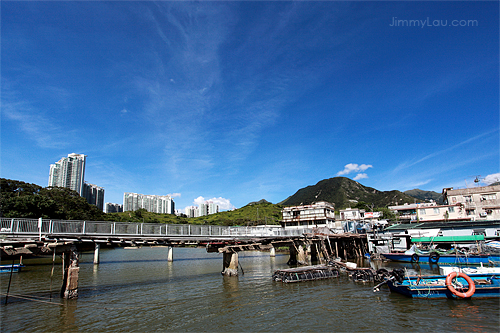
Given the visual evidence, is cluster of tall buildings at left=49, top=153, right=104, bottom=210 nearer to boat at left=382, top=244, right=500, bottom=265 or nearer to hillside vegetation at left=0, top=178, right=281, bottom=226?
hillside vegetation at left=0, top=178, right=281, bottom=226

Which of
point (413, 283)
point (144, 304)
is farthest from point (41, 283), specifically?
point (413, 283)

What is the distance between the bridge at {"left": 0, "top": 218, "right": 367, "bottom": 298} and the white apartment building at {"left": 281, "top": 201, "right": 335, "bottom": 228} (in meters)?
31.1

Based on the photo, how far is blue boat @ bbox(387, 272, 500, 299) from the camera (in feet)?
60.2

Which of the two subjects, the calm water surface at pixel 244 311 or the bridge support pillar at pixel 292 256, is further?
the bridge support pillar at pixel 292 256

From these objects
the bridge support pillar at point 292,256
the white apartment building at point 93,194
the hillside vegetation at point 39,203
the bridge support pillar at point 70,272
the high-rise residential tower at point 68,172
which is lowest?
the bridge support pillar at point 292,256

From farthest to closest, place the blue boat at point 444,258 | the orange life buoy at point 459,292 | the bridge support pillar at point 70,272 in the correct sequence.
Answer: the blue boat at point 444,258 < the bridge support pillar at point 70,272 < the orange life buoy at point 459,292

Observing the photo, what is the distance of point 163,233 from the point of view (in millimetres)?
27500

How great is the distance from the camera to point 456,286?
18641 millimetres

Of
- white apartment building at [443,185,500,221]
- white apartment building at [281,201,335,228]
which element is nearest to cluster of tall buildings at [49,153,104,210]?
white apartment building at [281,201,335,228]

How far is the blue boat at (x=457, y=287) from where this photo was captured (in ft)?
60.2

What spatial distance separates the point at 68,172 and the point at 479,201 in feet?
551

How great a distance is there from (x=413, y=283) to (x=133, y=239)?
79.2ft

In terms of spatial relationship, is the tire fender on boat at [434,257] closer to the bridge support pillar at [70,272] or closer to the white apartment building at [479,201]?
the white apartment building at [479,201]

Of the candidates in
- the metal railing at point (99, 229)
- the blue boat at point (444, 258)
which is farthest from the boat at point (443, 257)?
the metal railing at point (99, 229)
